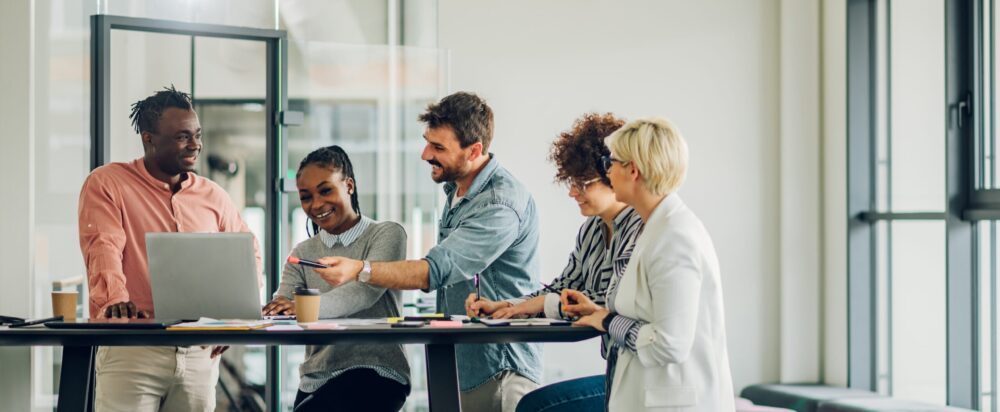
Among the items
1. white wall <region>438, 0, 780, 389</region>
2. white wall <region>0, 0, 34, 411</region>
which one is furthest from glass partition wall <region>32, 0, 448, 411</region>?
white wall <region>438, 0, 780, 389</region>

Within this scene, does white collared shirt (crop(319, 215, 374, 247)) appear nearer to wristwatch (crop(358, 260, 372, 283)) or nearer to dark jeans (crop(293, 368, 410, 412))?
wristwatch (crop(358, 260, 372, 283))

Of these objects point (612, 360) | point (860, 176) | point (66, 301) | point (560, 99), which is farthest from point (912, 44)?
point (66, 301)

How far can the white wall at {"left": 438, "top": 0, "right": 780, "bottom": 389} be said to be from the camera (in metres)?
4.86

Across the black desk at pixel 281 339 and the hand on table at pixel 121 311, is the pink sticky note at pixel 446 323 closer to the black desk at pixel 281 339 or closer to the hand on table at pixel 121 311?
the black desk at pixel 281 339

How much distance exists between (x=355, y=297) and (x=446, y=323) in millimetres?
324

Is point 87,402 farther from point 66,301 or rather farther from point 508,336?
point 508,336

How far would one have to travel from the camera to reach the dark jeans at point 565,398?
2.83m

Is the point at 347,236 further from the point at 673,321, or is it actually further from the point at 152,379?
the point at 673,321

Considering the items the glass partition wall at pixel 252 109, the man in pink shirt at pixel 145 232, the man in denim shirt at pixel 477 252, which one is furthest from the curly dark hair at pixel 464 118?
the glass partition wall at pixel 252 109

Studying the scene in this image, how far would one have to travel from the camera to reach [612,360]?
8.68 feet

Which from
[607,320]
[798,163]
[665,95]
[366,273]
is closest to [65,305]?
[366,273]

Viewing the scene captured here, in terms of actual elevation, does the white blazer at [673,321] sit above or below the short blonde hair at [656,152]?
below

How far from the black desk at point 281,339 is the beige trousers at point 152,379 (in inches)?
20.1

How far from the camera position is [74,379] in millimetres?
2713
